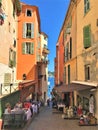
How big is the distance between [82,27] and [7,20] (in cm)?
840

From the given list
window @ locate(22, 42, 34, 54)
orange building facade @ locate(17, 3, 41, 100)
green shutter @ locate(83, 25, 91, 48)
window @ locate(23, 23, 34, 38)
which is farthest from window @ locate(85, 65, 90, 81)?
window @ locate(23, 23, 34, 38)

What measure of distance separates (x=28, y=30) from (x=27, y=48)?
9.07 feet

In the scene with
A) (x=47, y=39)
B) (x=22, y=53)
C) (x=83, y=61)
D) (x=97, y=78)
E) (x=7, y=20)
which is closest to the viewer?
(x=97, y=78)

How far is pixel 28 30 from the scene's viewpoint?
148ft

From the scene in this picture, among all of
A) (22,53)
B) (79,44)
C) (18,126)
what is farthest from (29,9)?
(18,126)

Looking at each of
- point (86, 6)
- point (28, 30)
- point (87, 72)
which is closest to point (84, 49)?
point (87, 72)

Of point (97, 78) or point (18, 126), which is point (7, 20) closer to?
point (97, 78)

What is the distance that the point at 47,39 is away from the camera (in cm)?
7606

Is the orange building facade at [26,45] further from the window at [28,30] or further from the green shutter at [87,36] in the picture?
the green shutter at [87,36]

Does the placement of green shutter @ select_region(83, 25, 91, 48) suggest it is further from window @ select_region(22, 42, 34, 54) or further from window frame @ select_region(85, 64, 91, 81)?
window @ select_region(22, 42, 34, 54)

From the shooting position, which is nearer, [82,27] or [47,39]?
[82,27]

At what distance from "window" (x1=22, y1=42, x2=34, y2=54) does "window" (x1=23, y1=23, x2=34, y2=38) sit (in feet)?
4.03

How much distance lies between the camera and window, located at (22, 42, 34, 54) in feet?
145

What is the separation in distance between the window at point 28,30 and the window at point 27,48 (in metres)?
1.23
